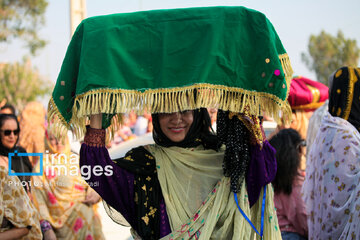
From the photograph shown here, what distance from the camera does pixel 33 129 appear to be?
229 inches

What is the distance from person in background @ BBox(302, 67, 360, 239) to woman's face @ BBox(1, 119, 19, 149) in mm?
2760

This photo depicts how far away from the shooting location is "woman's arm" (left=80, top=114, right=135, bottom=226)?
8.72 feet

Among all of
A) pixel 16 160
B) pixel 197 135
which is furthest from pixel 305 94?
pixel 16 160

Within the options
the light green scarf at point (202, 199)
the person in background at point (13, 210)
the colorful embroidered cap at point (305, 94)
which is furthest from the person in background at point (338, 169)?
the person in background at point (13, 210)

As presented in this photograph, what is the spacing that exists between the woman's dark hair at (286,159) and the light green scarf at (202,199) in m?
1.30

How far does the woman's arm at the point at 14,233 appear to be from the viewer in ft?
11.3

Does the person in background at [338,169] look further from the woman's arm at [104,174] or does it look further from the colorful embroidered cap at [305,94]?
the colorful embroidered cap at [305,94]

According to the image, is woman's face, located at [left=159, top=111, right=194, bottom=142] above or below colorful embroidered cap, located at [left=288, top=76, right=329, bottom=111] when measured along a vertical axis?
above

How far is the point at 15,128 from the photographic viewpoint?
15.0ft

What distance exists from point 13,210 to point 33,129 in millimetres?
2450

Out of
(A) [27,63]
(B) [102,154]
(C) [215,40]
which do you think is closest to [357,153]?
(C) [215,40]

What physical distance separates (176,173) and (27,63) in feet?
101
